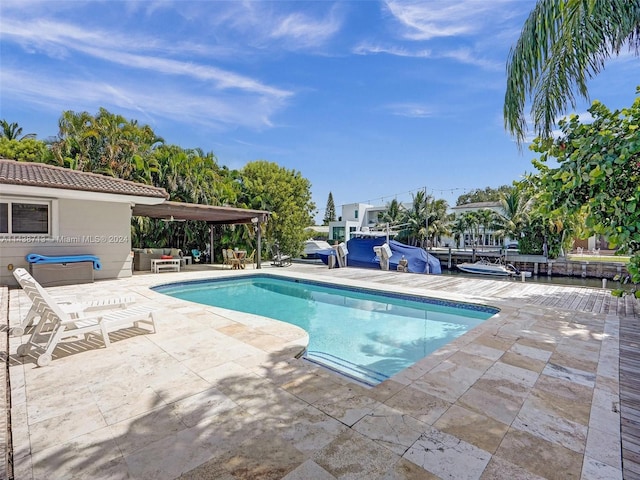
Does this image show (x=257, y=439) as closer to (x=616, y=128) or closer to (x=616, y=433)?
(x=616, y=433)

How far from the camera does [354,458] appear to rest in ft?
7.52

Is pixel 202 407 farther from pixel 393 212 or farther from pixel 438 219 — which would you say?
pixel 393 212

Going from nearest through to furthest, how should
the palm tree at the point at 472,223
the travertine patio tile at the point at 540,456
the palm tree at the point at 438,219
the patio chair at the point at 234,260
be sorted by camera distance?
the travertine patio tile at the point at 540,456
the patio chair at the point at 234,260
the palm tree at the point at 472,223
the palm tree at the point at 438,219

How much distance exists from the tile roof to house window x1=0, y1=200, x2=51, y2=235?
913 mm

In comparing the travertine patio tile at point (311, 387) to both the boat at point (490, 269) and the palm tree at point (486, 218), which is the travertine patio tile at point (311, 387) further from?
the palm tree at point (486, 218)

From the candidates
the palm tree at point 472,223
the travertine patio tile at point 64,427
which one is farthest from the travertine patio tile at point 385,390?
the palm tree at point 472,223

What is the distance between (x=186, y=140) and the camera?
2206cm

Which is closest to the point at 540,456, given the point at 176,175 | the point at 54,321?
the point at 54,321

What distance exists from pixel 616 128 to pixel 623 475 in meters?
2.79

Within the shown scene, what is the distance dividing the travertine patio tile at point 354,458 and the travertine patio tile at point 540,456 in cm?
89

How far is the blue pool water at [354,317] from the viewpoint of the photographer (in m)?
5.57

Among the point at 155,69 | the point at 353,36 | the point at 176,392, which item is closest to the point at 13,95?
the point at 155,69

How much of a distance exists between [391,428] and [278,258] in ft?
53.5

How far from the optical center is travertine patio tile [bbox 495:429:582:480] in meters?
2.20
